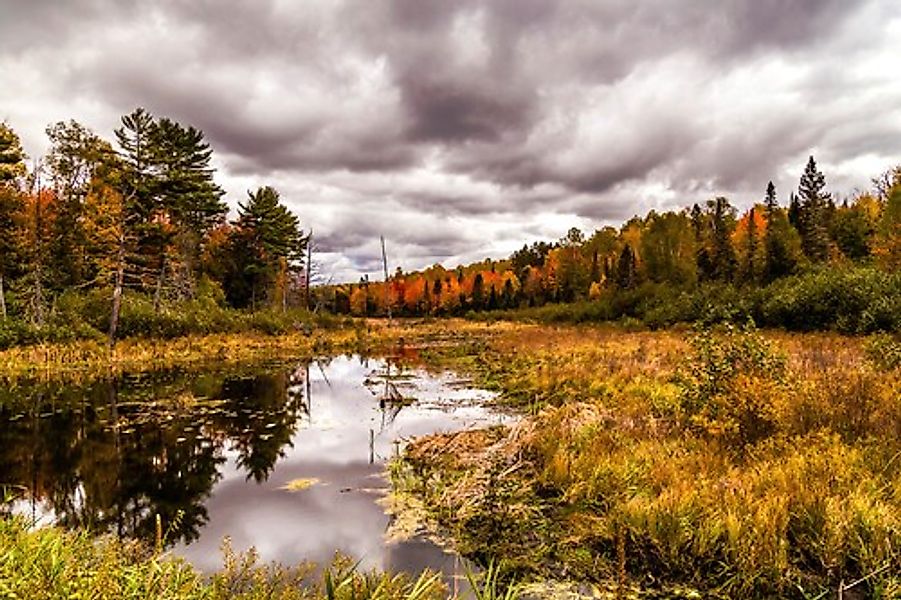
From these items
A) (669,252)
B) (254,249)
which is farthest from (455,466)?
(669,252)

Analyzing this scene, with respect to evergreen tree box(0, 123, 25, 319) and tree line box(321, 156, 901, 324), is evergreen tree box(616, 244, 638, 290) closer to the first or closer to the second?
tree line box(321, 156, 901, 324)

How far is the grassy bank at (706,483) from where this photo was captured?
6117 millimetres

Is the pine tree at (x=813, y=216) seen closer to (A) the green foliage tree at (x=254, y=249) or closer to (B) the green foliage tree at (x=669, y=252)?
(B) the green foliage tree at (x=669, y=252)

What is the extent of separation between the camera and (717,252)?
69.9m

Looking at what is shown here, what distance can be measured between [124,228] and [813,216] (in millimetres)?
76202

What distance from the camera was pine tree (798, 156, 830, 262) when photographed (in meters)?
65.8

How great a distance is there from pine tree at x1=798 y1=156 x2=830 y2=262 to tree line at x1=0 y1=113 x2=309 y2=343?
62382 millimetres

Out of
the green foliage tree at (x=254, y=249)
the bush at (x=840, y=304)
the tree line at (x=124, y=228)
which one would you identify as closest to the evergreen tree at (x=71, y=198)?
the tree line at (x=124, y=228)

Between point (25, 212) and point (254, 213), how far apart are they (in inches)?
878

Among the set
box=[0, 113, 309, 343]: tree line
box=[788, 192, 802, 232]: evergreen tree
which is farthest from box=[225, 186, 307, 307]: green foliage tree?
box=[788, 192, 802, 232]: evergreen tree

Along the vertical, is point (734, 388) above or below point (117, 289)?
below

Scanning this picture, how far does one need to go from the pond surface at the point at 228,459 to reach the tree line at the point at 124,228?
561 inches

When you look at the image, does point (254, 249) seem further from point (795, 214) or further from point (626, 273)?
point (795, 214)

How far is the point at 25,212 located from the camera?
35438 millimetres
